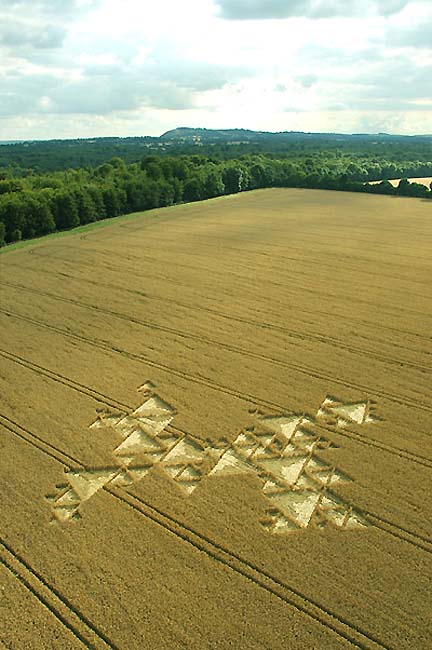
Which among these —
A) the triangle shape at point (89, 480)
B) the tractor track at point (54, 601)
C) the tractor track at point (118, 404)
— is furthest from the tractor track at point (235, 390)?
the tractor track at point (54, 601)

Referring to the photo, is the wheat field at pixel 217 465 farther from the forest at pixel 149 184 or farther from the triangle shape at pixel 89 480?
the forest at pixel 149 184

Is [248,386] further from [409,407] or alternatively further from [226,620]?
[226,620]

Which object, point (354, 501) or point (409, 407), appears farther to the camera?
point (409, 407)

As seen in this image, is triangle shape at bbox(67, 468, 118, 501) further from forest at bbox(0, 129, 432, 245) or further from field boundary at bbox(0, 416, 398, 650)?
forest at bbox(0, 129, 432, 245)

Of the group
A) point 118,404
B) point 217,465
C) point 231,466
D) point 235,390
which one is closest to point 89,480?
point 217,465

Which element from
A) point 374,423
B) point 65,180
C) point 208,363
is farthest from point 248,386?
point 65,180

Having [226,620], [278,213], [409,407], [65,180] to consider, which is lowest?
[226,620]

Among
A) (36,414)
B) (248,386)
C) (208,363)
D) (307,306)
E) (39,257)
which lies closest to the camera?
(36,414)
